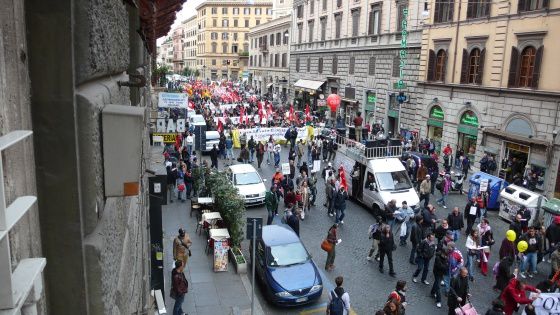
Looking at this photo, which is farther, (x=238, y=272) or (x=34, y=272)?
(x=238, y=272)

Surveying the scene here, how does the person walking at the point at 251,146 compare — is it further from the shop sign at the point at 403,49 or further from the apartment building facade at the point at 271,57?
the apartment building facade at the point at 271,57

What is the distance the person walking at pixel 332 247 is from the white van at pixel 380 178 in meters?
4.48

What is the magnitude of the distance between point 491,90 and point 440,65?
530 centimetres

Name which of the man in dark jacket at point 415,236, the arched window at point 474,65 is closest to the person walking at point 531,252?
the man in dark jacket at point 415,236

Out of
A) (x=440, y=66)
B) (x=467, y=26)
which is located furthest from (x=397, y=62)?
(x=467, y=26)

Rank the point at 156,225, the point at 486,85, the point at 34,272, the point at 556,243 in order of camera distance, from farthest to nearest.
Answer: the point at 486,85 → the point at 556,243 → the point at 156,225 → the point at 34,272

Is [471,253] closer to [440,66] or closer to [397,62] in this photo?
[440,66]

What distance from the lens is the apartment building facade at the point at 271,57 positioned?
64750 mm

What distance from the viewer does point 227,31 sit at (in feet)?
383

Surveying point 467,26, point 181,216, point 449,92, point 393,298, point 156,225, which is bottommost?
point 181,216

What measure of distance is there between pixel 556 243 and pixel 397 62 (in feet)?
77.9

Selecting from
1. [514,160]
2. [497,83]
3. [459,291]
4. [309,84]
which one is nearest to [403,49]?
[497,83]

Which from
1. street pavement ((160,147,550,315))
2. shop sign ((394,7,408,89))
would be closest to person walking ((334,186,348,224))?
street pavement ((160,147,550,315))

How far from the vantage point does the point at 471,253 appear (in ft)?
42.4
